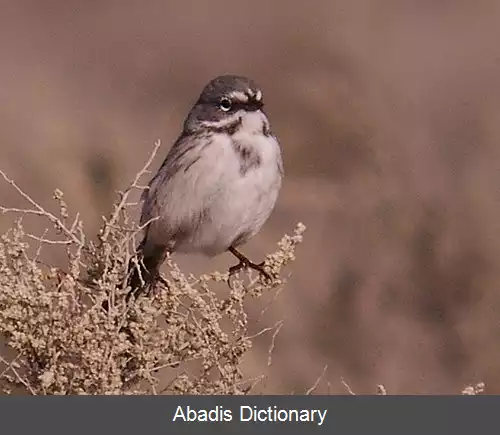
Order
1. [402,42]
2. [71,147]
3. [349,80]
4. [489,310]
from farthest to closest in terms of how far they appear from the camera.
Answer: [402,42] → [349,80] → [71,147] → [489,310]

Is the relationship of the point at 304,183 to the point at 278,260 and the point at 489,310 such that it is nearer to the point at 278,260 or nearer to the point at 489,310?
the point at 489,310

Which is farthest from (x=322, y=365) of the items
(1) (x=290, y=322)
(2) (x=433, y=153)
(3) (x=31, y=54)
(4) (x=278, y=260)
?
(3) (x=31, y=54)

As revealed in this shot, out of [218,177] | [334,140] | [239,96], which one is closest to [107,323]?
[218,177]

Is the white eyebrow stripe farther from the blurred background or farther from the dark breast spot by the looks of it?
the blurred background

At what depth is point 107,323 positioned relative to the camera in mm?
4004

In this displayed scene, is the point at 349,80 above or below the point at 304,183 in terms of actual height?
above

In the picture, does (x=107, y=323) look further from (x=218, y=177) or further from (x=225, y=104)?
(x=225, y=104)

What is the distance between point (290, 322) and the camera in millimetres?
6293

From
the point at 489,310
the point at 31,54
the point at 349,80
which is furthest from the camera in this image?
the point at 31,54

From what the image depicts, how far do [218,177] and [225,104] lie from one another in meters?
0.22

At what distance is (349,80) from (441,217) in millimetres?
1169

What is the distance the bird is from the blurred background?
2.50 ft

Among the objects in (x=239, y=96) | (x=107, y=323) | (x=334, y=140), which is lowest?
(x=107, y=323)

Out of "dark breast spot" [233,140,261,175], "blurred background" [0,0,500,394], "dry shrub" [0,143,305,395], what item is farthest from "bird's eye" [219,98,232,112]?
"blurred background" [0,0,500,394]
